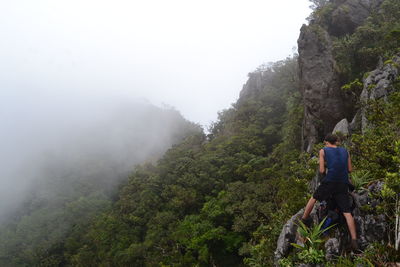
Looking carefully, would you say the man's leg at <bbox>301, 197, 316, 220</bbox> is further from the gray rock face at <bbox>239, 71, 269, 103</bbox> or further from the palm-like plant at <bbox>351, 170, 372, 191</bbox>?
the gray rock face at <bbox>239, 71, 269, 103</bbox>

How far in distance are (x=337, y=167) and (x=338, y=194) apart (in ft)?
1.49

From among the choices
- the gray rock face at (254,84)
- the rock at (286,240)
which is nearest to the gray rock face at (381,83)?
the rock at (286,240)

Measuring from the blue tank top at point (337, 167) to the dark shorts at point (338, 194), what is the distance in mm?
85

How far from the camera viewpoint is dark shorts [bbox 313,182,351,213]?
475 cm

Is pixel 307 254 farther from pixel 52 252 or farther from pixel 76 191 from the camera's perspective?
pixel 76 191

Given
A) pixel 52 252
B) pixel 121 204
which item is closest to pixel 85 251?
pixel 121 204

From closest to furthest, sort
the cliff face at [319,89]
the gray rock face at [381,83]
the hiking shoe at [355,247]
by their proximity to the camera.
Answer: the hiking shoe at [355,247], the gray rock face at [381,83], the cliff face at [319,89]

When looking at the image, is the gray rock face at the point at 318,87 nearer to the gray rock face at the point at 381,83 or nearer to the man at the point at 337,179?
the gray rock face at the point at 381,83

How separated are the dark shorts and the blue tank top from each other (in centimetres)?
8

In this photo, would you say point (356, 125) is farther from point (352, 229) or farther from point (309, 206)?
point (352, 229)

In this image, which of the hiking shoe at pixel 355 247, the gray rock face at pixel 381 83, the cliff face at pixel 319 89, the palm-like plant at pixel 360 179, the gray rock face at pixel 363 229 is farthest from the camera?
the cliff face at pixel 319 89

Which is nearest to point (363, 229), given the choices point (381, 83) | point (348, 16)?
point (381, 83)

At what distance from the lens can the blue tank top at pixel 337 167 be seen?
189 inches

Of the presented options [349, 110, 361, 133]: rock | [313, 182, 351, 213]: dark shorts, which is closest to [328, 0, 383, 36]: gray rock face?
[349, 110, 361, 133]: rock
